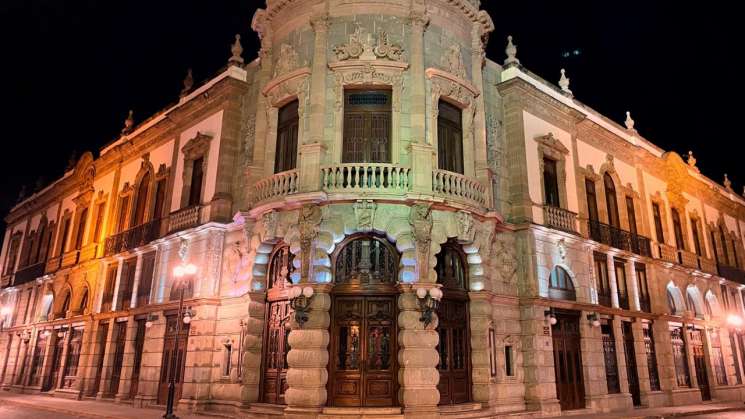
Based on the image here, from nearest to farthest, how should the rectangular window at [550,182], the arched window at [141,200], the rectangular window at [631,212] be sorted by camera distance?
1. the rectangular window at [550,182]
2. the arched window at [141,200]
3. the rectangular window at [631,212]

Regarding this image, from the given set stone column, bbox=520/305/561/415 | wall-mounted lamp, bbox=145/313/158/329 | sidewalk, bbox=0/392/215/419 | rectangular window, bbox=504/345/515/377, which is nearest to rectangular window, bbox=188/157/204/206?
wall-mounted lamp, bbox=145/313/158/329

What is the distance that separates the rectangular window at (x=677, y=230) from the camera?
2550cm

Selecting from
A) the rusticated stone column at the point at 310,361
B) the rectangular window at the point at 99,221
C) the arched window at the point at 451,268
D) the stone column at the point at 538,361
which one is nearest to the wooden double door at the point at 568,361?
the stone column at the point at 538,361

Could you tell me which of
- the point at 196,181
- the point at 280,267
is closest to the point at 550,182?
the point at 280,267

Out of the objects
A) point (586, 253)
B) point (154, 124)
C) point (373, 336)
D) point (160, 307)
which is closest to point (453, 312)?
point (373, 336)

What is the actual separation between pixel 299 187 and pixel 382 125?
10.0 feet

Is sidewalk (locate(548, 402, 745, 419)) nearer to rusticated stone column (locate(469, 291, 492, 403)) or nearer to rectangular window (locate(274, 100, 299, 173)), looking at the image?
rusticated stone column (locate(469, 291, 492, 403))

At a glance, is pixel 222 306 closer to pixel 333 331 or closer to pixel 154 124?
pixel 333 331

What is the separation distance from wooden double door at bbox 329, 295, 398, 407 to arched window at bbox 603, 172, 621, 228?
12.2m

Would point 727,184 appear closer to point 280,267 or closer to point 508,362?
point 508,362

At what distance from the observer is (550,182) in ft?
64.8

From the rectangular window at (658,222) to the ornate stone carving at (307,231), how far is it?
677 inches

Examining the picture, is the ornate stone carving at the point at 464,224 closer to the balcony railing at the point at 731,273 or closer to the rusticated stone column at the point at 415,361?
the rusticated stone column at the point at 415,361

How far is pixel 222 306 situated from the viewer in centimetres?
1705
